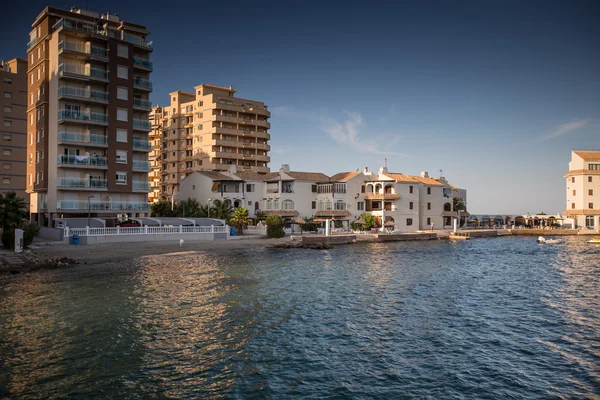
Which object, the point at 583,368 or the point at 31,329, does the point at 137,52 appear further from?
the point at 583,368

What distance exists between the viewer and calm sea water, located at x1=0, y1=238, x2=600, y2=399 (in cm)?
1620

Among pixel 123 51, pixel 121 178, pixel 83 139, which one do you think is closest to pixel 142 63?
pixel 123 51

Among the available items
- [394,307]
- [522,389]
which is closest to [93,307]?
[394,307]

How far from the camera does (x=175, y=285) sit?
3353cm

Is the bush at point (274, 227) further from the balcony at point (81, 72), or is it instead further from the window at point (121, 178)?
the balcony at point (81, 72)

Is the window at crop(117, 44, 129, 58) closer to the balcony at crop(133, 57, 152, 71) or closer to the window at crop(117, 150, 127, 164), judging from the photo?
the balcony at crop(133, 57, 152, 71)

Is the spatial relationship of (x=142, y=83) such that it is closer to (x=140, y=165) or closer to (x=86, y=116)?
(x=86, y=116)

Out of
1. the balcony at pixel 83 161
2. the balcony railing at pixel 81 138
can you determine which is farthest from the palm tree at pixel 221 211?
the balcony railing at pixel 81 138

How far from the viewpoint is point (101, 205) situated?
204 ft

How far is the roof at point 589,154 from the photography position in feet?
337

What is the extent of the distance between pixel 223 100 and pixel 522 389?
327 feet

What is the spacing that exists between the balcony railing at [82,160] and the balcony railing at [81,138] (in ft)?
7.09

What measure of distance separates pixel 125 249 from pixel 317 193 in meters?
48.6

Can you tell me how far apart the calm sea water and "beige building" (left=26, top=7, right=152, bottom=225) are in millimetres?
26046
